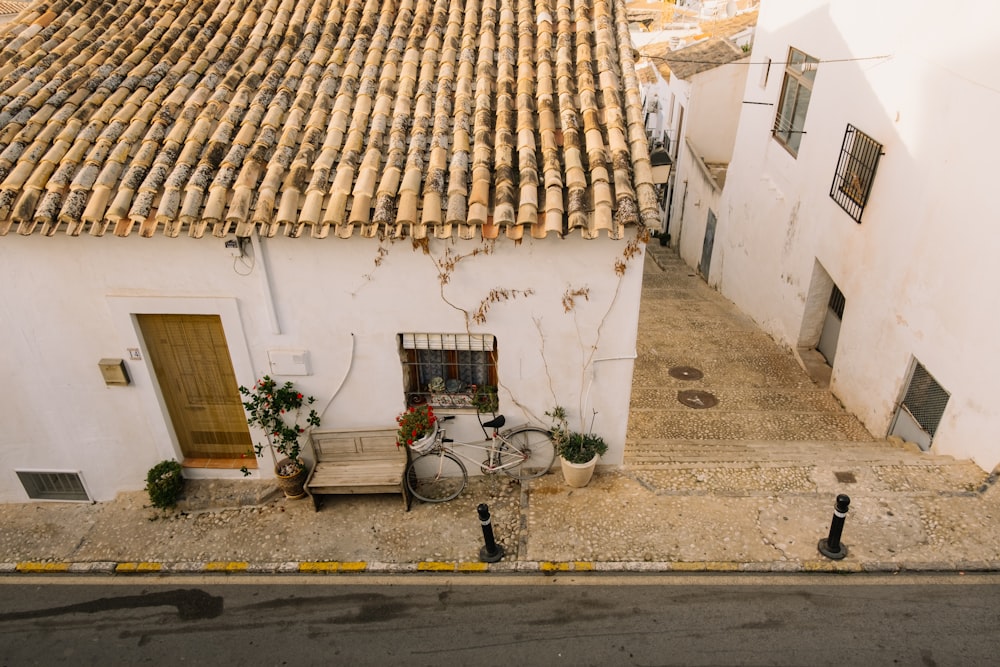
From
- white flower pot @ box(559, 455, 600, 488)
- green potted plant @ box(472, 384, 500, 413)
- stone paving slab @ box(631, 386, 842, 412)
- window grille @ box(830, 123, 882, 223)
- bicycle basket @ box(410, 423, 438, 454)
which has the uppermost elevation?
window grille @ box(830, 123, 882, 223)

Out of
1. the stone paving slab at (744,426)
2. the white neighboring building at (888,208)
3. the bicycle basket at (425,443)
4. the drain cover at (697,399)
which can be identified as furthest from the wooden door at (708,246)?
the bicycle basket at (425,443)

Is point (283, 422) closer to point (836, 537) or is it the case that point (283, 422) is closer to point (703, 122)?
point (836, 537)

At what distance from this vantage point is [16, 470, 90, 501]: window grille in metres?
9.28

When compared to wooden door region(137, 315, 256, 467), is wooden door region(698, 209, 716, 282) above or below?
below

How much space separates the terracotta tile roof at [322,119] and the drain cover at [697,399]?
5841 millimetres

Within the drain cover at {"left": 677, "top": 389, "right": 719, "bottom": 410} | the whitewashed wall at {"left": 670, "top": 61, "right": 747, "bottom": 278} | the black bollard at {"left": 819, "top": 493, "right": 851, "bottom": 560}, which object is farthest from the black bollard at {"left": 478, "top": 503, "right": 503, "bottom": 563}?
the whitewashed wall at {"left": 670, "top": 61, "right": 747, "bottom": 278}

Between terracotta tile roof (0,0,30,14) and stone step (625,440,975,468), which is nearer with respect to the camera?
stone step (625,440,975,468)

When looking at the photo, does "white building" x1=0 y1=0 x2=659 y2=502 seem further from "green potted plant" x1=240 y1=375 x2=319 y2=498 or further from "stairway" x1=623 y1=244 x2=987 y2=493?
"stairway" x1=623 y1=244 x2=987 y2=493

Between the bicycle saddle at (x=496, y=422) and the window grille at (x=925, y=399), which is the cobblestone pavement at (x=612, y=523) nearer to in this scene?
the window grille at (x=925, y=399)

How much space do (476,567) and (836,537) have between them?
160 inches

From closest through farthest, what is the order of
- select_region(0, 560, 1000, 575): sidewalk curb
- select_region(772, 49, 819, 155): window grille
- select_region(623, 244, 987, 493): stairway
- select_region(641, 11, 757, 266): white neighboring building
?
select_region(0, 560, 1000, 575): sidewalk curb → select_region(623, 244, 987, 493): stairway → select_region(772, 49, 819, 155): window grille → select_region(641, 11, 757, 266): white neighboring building

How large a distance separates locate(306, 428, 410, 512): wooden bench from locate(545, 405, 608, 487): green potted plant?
2.02 metres

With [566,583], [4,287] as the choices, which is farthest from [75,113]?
[566,583]

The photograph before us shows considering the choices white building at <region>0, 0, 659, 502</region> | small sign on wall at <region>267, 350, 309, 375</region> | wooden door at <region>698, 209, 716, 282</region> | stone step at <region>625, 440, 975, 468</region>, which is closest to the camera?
white building at <region>0, 0, 659, 502</region>
